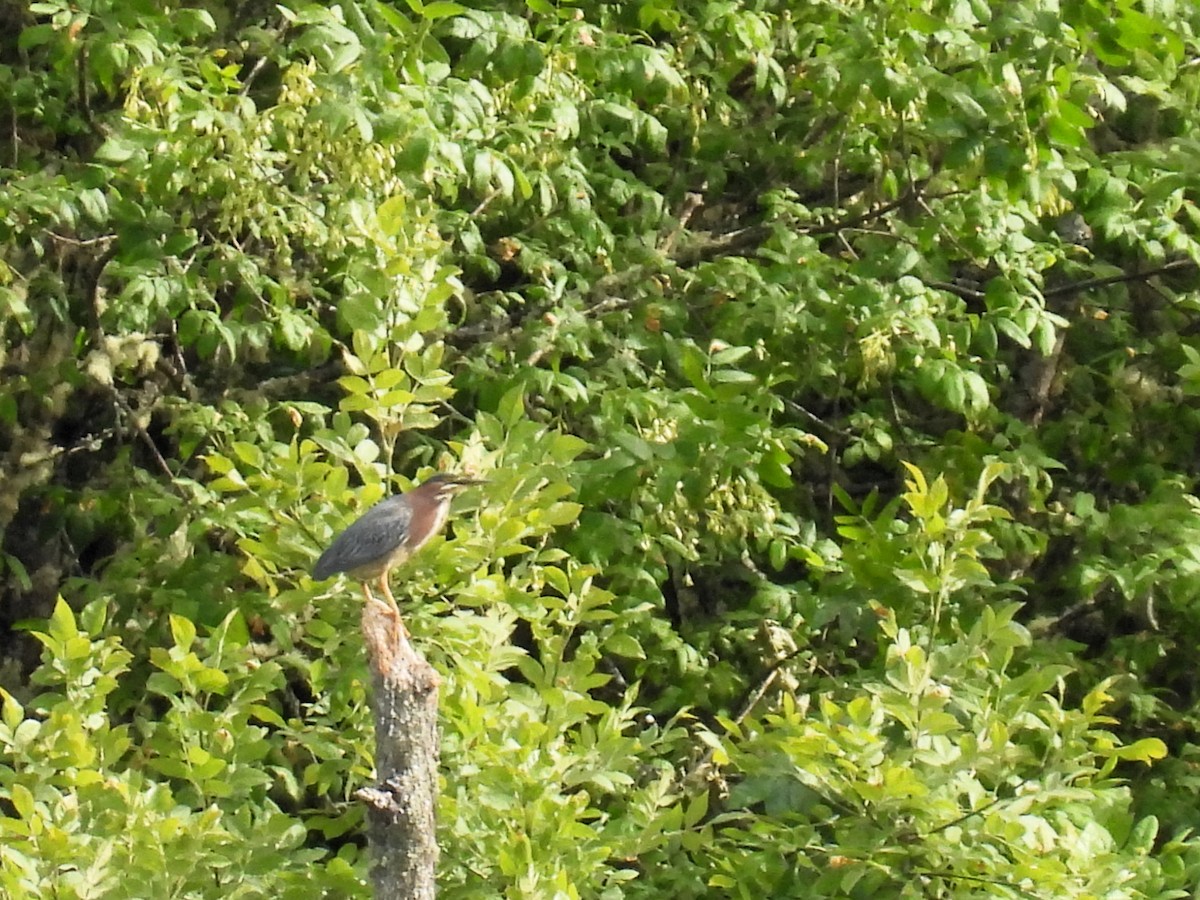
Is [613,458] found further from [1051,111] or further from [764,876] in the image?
[1051,111]

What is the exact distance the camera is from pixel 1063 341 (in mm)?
6008

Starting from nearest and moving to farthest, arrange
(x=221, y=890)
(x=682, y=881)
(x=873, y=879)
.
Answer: (x=221, y=890) < (x=873, y=879) < (x=682, y=881)

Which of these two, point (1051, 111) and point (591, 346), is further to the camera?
point (591, 346)

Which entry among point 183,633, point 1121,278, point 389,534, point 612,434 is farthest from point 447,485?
point 1121,278

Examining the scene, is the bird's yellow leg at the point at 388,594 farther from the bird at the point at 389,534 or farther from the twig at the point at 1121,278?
the twig at the point at 1121,278

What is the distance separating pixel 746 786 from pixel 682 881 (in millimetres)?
335

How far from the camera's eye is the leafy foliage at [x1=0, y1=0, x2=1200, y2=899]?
11.2ft

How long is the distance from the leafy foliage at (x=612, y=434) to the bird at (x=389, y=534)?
0.06 m

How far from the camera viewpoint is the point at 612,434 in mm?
4293

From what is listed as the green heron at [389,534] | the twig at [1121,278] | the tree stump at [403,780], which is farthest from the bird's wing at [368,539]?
the twig at [1121,278]

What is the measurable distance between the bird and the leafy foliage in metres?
0.06

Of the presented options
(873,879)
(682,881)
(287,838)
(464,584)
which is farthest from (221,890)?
(873,879)

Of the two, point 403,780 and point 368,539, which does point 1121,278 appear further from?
point 403,780

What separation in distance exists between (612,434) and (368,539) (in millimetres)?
1113
